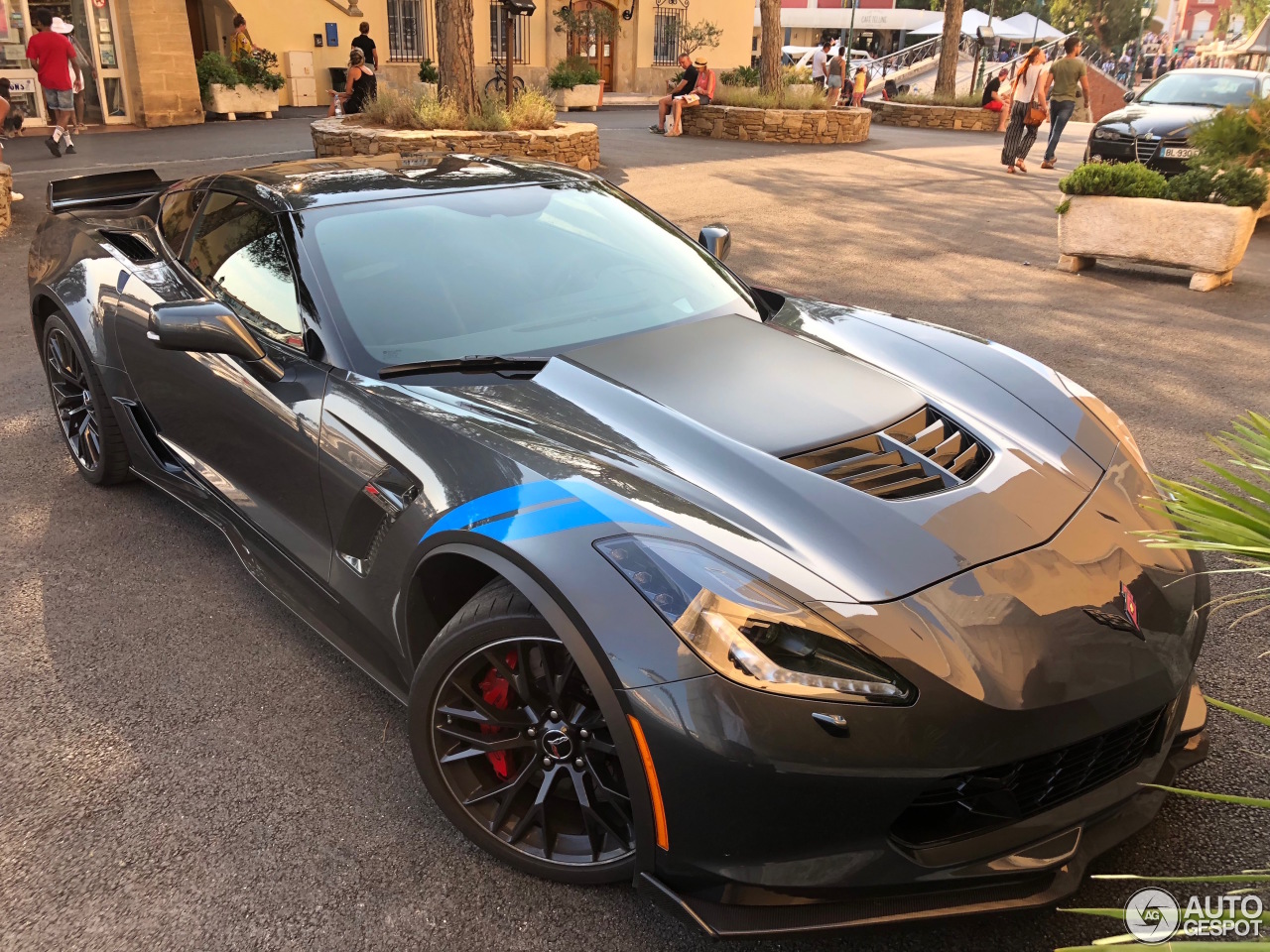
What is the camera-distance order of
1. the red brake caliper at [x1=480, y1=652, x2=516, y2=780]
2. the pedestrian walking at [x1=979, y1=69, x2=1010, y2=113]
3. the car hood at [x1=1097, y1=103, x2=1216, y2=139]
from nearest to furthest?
the red brake caliper at [x1=480, y1=652, x2=516, y2=780] < the car hood at [x1=1097, y1=103, x2=1216, y2=139] < the pedestrian walking at [x1=979, y1=69, x2=1010, y2=113]

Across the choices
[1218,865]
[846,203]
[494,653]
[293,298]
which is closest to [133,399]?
[293,298]

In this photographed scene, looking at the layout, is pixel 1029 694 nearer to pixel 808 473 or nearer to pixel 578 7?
pixel 808 473

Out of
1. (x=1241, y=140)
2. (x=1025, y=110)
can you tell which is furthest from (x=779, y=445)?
(x=1025, y=110)

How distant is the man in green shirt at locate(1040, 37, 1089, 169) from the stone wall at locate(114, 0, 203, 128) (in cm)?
1503

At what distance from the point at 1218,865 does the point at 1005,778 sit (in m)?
0.84

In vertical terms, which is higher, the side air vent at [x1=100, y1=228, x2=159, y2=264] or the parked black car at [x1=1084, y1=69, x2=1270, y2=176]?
the parked black car at [x1=1084, y1=69, x2=1270, y2=176]

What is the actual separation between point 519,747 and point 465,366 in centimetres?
109

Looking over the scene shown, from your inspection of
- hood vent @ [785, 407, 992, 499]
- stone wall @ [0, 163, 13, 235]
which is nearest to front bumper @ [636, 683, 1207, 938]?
hood vent @ [785, 407, 992, 499]

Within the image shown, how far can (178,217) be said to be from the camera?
3883 mm

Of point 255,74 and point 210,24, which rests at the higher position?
point 210,24

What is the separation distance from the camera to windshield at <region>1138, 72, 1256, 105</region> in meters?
13.4

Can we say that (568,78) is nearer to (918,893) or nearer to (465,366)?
(465,366)

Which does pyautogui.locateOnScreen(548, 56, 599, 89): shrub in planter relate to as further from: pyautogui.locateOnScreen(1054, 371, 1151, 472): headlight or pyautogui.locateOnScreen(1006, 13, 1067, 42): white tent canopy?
pyautogui.locateOnScreen(1006, 13, 1067, 42): white tent canopy

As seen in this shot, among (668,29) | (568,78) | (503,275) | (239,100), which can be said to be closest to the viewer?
(503,275)
